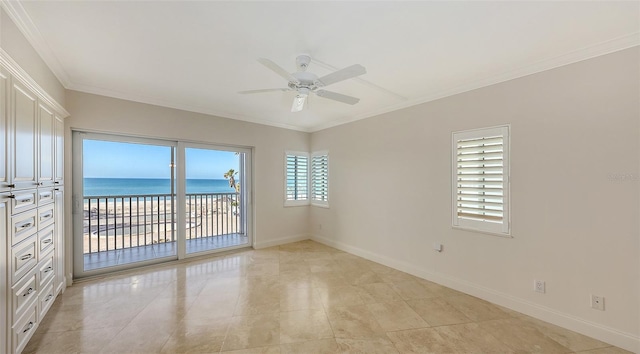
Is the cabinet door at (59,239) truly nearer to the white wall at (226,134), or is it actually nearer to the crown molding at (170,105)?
the white wall at (226,134)

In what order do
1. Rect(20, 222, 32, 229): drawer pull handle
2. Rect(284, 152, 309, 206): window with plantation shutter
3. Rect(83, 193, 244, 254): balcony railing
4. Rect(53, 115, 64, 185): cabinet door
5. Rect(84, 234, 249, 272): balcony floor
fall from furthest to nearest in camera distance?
1. Rect(284, 152, 309, 206): window with plantation shutter
2. Rect(83, 193, 244, 254): balcony railing
3. Rect(84, 234, 249, 272): balcony floor
4. Rect(53, 115, 64, 185): cabinet door
5. Rect(20, 222, 32, 229): drawer pull handle

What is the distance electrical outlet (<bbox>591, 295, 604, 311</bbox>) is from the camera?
2.10 m

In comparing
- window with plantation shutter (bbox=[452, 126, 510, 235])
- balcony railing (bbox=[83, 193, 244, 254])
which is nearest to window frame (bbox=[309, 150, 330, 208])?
balcony railing (bbox=[83, 193, 244, 254])

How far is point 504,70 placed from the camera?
100 inches

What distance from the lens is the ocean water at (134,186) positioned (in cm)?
351

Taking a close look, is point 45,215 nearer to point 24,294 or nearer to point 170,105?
point 24,294

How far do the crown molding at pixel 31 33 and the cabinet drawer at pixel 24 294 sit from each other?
1968mm

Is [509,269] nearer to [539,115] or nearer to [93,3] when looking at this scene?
[539,115]

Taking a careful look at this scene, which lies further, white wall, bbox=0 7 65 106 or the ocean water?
the ocean water

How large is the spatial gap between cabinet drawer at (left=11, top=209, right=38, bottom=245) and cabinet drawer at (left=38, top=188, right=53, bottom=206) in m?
0.15

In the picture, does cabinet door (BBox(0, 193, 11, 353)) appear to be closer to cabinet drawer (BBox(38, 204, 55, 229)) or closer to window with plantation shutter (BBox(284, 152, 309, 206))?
cabinet drawer (BBox(38, 204, 55, 229))

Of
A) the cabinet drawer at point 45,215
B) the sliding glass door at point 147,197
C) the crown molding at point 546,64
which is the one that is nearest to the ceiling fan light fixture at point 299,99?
the crown molding at point 546,64

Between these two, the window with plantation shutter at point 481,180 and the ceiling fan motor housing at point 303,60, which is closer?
the ceiling fan motor housing at point 303,60

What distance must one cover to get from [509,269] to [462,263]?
1.57 feet
